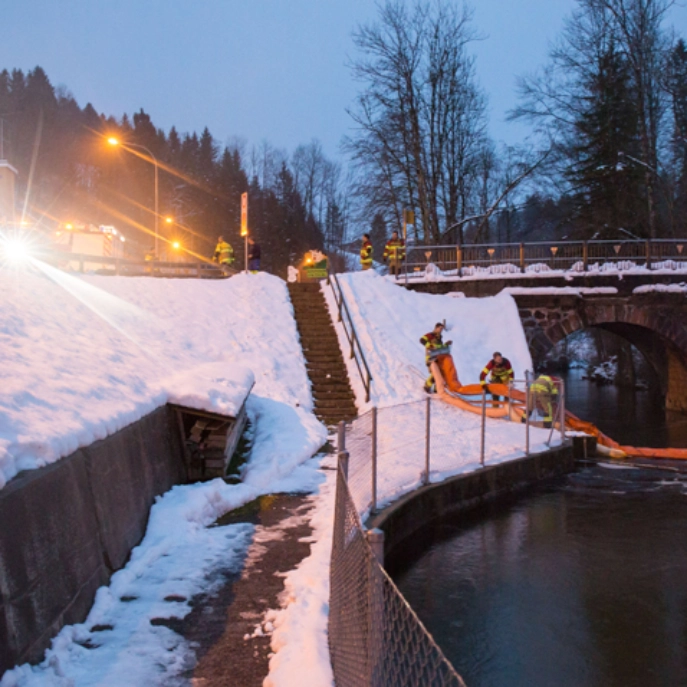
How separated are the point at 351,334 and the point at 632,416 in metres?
12.2

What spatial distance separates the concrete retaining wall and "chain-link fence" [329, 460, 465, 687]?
5.76 ft

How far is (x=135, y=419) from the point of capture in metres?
6.73

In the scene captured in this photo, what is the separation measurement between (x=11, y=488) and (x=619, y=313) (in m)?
22.2

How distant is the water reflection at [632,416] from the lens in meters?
19.3

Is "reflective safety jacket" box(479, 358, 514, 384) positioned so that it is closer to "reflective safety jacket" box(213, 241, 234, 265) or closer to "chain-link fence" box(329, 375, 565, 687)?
"chain-link fence" box(329, 375, 565, 687)

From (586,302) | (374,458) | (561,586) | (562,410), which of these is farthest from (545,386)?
(586,302)

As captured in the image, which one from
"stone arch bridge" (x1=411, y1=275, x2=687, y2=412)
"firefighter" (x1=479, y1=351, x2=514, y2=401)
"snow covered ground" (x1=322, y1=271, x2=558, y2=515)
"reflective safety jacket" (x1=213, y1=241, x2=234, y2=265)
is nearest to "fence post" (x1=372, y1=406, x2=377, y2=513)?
"snow covered ground" (x1=322, y1=271, x2=558, y2=515)

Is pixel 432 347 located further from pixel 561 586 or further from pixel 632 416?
pixel 632 416

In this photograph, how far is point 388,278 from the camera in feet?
78.3

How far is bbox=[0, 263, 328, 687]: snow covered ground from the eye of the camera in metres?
4.38

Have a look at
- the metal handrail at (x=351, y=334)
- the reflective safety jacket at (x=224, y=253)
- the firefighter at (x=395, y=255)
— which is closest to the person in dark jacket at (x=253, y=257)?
the reflective safety jacket at (x=224, y=253)

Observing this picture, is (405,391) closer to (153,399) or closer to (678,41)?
(153,399)

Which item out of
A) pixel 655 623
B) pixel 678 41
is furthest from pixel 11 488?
pixel 678 41

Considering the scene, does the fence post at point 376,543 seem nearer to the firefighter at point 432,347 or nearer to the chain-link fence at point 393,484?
the chain-link fence at point 393,484
